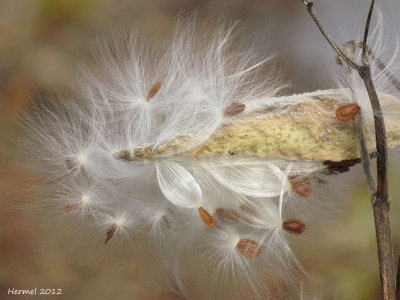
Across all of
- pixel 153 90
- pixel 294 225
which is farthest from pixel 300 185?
pixel 153 90

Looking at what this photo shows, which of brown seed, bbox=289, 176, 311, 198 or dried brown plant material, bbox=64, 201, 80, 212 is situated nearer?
brown seed, bbox=289, 176, 311, 198

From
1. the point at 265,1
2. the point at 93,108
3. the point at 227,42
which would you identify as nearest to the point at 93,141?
the point at 93,108

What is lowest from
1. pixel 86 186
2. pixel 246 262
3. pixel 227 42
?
pixel 246 262

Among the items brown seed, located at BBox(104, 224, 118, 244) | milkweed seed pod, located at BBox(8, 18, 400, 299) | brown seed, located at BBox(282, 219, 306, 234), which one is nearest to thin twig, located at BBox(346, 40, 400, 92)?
milkweed seed pod, located at BBox(8, 18, 400, 299)

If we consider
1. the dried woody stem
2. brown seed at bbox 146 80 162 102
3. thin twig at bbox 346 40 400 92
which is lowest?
the dried woody stem

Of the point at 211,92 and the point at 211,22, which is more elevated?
the point at 211,22

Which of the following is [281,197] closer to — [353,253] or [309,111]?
[309,111]

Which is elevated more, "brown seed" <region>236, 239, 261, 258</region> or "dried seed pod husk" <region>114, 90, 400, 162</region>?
"dried seed pod husk" <region>114, 90, 400, 162</region>

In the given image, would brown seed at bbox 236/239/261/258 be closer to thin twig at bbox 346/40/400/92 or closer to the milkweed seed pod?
the milkweed seed pod

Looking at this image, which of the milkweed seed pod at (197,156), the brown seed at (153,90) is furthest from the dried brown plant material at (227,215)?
the brown seed at (153,90)
